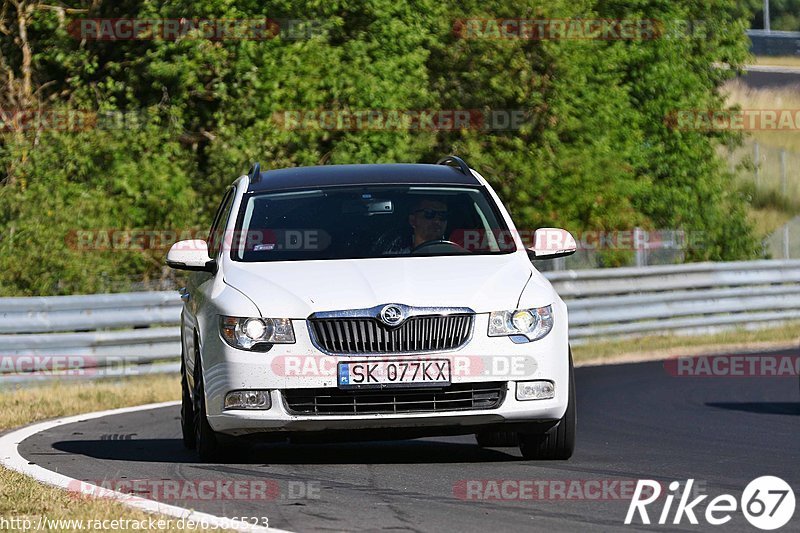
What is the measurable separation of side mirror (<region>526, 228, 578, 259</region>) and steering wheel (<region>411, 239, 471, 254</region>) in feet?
1.42

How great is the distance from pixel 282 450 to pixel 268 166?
13727 mm

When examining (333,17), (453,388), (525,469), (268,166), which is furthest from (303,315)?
(333,17)

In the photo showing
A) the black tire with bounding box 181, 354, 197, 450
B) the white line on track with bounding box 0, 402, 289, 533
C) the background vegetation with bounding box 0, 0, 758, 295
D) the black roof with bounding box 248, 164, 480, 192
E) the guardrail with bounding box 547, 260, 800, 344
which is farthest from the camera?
the background vegetation with bounding box 0, 0, 758, 295

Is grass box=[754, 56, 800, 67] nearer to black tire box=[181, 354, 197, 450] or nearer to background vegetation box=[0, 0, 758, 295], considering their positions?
background vegetation box=[0, 0, 758, 295]

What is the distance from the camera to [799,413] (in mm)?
12023

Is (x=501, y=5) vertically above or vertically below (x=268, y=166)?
above

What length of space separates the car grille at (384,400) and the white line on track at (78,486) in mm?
1126

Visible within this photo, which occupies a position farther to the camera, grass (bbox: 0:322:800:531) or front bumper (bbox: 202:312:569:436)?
front bumper (bbox: 202:312:569:436)

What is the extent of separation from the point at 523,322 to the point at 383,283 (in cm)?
73

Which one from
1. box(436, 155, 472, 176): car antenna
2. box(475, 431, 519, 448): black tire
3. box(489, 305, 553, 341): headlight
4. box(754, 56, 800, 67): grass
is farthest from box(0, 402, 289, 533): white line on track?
box(754, 56, 800, 67): grass

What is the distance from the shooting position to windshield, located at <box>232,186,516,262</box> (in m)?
8.90

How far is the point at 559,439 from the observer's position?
8539 mm

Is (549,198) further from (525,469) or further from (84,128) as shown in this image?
(525,469)

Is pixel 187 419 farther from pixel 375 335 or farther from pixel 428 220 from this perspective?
pixel 375 335
